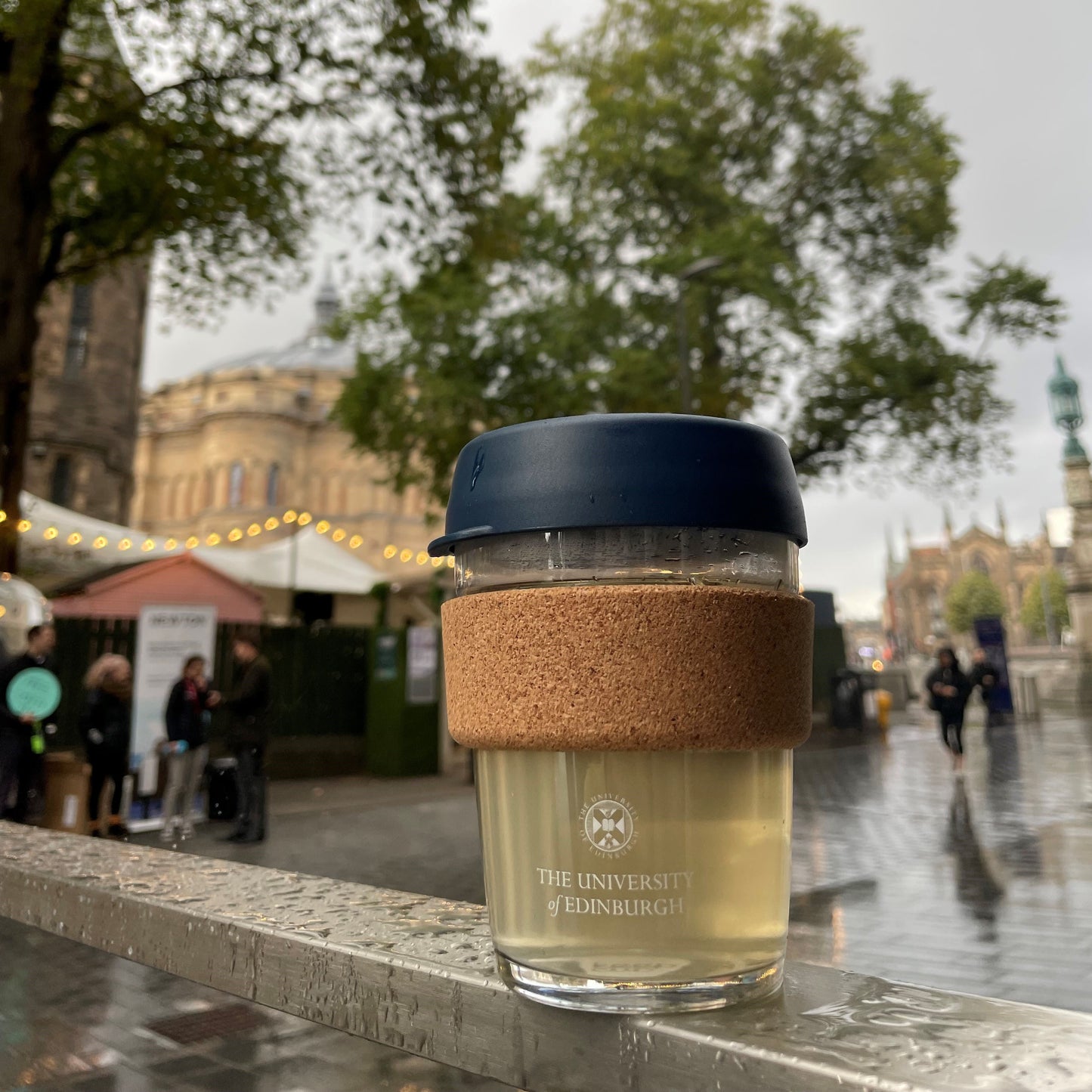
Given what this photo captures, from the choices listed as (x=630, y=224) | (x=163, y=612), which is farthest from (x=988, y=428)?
(x=163, y=612)

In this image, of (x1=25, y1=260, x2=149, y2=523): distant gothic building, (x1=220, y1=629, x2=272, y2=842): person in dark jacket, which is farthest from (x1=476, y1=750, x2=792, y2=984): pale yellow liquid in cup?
(x1=25, y1=260, x2=149, y2=523): distant gothic building

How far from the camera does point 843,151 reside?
20938mm

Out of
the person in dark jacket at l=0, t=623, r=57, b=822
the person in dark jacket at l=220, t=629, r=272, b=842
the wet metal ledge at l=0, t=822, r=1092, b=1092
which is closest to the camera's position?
the wet metal ledge at l=0, t=822, r=1092, b=1092

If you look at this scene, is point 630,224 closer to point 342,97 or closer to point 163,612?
point 342,97

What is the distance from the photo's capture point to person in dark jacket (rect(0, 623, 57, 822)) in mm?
7754

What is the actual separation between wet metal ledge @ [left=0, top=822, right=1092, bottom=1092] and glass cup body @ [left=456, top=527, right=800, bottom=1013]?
0.04 m

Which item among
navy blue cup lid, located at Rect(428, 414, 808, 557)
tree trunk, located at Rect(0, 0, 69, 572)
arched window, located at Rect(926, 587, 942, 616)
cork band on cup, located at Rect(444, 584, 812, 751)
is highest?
arched window, located at Rect(926, 587, 942, 616)

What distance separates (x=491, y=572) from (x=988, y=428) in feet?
70.4

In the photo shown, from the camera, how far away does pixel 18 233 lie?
29.1 ft

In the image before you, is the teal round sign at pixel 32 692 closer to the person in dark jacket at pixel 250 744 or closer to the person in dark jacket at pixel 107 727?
the person in dark jacket at pixel 107 727

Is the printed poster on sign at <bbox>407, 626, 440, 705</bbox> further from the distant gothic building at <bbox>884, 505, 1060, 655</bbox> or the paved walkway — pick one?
the distant gothic building at <bbox>884, 505, 1060, 655</bbox>

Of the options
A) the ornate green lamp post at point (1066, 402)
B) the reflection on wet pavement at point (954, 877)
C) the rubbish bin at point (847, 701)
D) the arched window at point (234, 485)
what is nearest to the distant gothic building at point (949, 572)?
the ornate green lamp post at point (1066, 402)

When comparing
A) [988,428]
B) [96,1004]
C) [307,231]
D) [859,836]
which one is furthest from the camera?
[988,428]

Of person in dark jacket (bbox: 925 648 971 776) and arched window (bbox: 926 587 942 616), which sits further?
arched window (bbox: 926 587 942 616)
